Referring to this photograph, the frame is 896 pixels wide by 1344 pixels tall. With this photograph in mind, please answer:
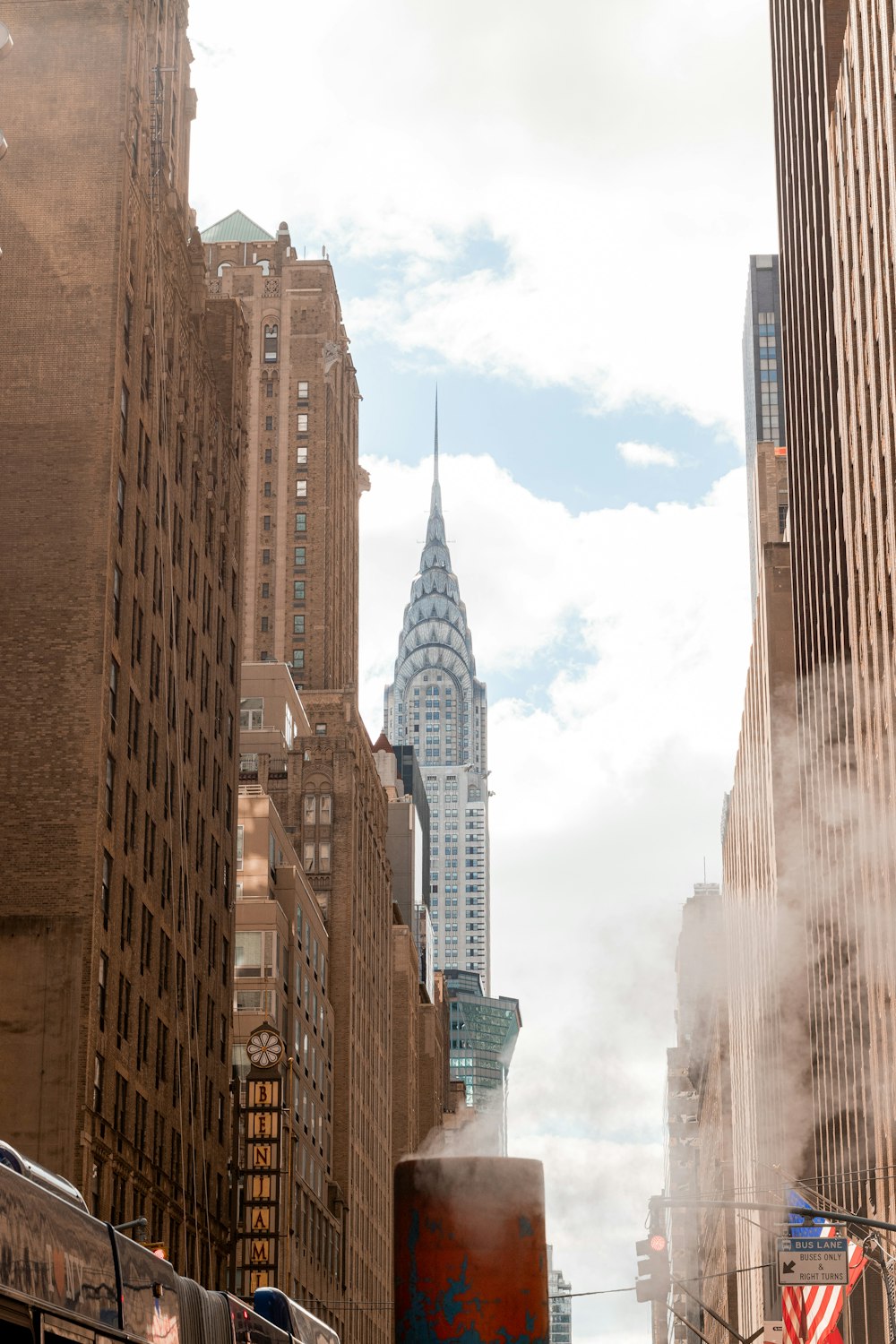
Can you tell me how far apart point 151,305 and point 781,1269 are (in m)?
40.3

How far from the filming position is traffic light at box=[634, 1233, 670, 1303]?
35938mm

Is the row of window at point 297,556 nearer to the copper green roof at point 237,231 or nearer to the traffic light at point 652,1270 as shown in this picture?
the copper green roof at point 237,231

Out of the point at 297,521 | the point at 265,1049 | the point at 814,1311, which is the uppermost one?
the point at 297,521

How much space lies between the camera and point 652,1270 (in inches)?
1415

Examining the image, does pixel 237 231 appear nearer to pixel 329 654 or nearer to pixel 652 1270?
pixel 329 654

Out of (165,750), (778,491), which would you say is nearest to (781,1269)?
(165,750)

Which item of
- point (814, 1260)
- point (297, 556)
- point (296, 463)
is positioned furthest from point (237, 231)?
point (814, 1260)

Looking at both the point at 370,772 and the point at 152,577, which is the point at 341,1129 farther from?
the point at 152,577

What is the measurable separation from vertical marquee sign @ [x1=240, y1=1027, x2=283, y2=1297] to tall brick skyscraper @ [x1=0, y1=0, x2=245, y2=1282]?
8.47 feet

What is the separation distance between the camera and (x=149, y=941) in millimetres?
63875

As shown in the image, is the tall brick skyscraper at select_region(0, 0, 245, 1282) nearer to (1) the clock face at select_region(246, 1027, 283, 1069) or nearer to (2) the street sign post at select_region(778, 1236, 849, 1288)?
(1) the clock face at select_region(246, 1027, 283, 1069)

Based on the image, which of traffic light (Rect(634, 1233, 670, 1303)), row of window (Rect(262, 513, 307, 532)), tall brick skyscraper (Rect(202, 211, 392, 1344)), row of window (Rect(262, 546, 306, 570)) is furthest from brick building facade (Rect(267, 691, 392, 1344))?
traffic light (Rect(634, 1233, 670, 1303))

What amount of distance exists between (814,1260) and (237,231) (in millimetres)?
159597

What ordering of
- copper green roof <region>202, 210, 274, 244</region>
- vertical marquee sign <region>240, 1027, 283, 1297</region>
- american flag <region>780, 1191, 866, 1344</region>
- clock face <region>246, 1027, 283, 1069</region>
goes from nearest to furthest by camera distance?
1. american flag <region>780, 1191, 866, 1344</region>
2. vertical marquee sign <region>240, 1027, 283, 1297</region>
3. clock face <region>246, 1027, 283, 1069</region>
4. copper green roof <region>202, 210, 274, 244</region>
